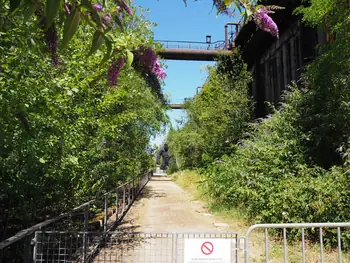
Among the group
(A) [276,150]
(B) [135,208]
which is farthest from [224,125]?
(A) [276,150]

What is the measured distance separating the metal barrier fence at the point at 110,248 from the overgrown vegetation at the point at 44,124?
716mm

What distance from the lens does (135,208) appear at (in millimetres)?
11609

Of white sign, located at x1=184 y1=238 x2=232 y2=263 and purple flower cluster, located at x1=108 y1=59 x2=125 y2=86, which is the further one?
white sign, located at x1=184 y1=238 x2=232 y2=263

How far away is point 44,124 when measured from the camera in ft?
11.5

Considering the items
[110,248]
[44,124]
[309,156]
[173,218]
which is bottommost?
[173,218]

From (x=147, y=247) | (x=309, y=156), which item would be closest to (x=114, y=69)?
(x=147, y=247)

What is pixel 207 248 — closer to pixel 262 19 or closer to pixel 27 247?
pixel 27 247

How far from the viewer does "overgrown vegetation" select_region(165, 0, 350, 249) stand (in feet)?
19.9

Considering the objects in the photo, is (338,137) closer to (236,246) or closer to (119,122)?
(119,122)

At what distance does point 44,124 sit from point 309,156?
679 centimetres

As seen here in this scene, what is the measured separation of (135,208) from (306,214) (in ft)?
22.3

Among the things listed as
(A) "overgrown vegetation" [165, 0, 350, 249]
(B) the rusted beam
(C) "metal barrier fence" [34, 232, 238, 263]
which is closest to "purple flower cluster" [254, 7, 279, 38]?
(C) "metal barrier fence" [34, 232, 238, 263]

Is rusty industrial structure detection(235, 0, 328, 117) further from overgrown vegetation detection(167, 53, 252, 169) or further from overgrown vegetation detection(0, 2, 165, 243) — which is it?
overgrown vegetation detection(0, 2, 165, 243)

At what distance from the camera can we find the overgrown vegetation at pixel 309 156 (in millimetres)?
6055
